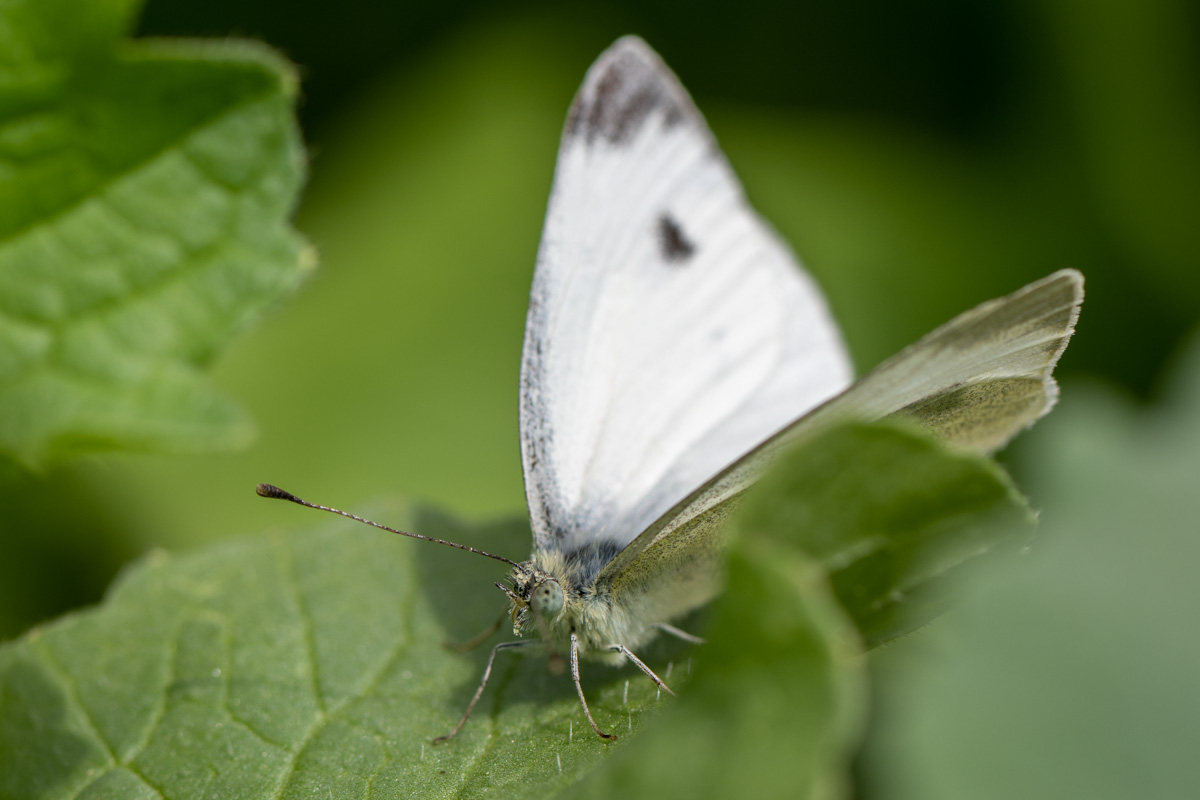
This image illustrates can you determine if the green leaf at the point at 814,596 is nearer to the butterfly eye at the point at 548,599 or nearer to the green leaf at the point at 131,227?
the butterfly eye at the point at 548,599

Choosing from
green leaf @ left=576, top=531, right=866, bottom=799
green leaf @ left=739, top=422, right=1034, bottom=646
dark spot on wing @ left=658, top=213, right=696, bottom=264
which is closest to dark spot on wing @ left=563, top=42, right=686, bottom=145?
dark spot on wing @ left=658, top=213, right=696, bottom=264

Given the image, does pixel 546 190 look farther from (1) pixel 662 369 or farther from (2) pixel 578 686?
(2) pixel 578 686

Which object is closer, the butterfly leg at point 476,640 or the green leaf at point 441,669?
the green leaf at point 441,669

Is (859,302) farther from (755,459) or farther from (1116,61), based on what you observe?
(755,459)

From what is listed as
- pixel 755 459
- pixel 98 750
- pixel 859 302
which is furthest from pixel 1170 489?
pixel 859 302

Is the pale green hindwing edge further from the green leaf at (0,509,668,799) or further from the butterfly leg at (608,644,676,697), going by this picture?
the green leaf at (0,509,668,799)

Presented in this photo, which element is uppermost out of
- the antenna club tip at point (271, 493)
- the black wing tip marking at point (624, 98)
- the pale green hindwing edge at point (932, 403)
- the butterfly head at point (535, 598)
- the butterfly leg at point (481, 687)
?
the black wing tip marking at point (624, 98)

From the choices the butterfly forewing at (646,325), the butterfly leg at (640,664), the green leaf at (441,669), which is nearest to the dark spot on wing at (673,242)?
the butterfly forewing at (646,325)
